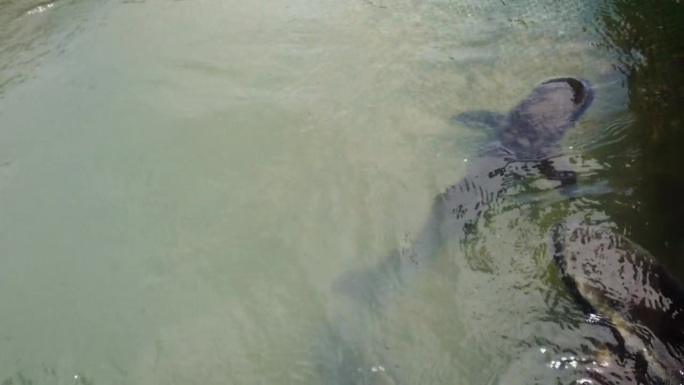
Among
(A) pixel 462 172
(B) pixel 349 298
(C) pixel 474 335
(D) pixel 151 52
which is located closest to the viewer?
(C) pixel 474 335

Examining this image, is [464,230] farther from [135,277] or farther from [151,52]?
[151,52]

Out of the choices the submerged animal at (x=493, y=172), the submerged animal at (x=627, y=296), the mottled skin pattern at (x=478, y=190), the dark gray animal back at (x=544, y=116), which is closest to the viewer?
the submerged animal at (x=627, y=296)

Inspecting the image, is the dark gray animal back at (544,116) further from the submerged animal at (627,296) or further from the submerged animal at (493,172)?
the submerged animal at (627,296)

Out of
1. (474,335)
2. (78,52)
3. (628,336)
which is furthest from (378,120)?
(78,52)

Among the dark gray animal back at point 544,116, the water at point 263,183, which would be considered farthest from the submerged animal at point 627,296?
the dark gray animal back at point 544,116

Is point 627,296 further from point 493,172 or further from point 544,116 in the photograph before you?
point 544,116

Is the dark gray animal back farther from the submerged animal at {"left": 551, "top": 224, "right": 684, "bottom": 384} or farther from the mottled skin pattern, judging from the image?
the submerged animal at {"left": 551, "top": 224, "right": 684, "bottom": 384}

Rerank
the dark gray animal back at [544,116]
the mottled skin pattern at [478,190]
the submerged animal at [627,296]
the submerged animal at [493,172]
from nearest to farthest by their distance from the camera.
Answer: the submerged animal at [627,296] → the mottled skin pattern at [478,190] → the submerged animal at [493,172] → the dark gray animal back at [544,116]

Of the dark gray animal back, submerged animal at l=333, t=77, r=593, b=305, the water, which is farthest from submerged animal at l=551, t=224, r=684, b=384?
the dark gray animal back

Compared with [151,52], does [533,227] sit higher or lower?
lower
